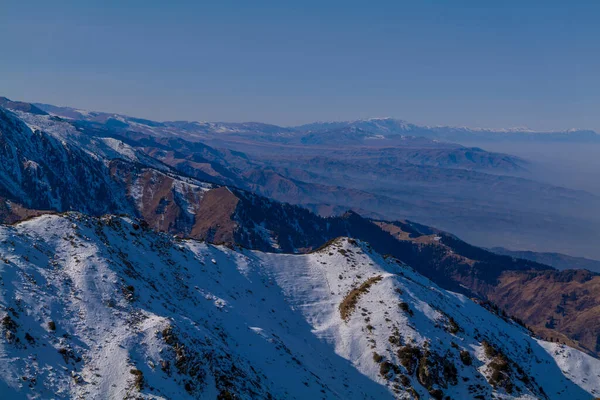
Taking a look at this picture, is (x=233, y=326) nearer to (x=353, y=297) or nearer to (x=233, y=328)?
(x=233, y=328)

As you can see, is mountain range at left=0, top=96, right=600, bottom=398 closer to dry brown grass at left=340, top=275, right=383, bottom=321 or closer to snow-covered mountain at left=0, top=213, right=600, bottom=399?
snow-covered mountain at left=0, top=213, right=600, bottom=399

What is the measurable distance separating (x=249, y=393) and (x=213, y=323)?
13881 mm

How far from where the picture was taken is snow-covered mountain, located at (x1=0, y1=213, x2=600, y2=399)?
33.6 meters

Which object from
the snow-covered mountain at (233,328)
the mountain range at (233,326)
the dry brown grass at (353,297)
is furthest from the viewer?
the dry brown grass at (353,297)

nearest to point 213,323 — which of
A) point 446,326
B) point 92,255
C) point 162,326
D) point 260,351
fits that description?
point 260,351

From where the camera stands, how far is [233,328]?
1966 inches

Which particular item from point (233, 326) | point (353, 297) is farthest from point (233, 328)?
point (353, 297)

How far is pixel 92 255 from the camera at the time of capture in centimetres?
4622

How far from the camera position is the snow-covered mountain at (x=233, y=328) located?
110 ft

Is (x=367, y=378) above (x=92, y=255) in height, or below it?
below

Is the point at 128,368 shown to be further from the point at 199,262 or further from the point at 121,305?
the point at 199,262

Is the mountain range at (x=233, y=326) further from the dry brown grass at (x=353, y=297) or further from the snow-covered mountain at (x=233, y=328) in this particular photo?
the dry brown grass at (x=353, y=297)

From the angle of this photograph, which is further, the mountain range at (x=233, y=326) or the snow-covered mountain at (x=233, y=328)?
the mountain range at (x=233, y=326)

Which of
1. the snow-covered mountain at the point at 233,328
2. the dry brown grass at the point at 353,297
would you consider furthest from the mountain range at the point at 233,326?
the dry brown grass at the point at 353,297
